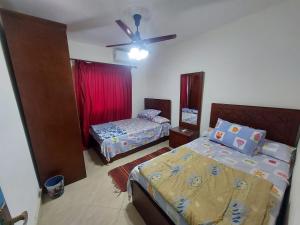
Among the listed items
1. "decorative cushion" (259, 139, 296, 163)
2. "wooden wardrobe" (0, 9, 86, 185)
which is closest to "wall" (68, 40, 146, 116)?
"wooden wardrobe" (0, 9, 86, 185)

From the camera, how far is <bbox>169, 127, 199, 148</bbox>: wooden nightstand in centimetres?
269

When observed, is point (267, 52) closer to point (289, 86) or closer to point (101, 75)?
point (289, 86)

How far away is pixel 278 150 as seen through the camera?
1.67 meters

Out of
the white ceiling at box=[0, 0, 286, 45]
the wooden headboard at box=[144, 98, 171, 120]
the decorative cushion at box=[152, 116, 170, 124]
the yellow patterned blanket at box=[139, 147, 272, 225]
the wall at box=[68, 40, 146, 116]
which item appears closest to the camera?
the yellow patterned blanket at box=[139, 147, 272, 225]

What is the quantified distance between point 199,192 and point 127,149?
1.82 metres

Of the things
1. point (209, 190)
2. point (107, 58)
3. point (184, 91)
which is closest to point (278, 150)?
point (209, 190)

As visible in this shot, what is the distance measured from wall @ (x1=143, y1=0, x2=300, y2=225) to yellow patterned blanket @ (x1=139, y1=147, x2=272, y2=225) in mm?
392

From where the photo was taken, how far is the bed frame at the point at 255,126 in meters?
1.29

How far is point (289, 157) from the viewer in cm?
160

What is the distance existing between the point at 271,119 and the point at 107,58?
3.41 meters

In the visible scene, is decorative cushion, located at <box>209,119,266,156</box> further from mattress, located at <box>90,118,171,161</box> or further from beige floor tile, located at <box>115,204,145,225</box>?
beige floor tile, located at <box>115,204,145,225</box>

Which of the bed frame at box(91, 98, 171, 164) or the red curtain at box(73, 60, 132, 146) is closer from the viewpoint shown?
the bed frame at box(91, 98, 171, 164)

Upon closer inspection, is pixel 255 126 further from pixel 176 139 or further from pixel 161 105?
pixel 161 105

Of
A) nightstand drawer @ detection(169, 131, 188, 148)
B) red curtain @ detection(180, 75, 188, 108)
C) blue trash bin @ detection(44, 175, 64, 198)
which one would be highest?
red curtain @ detection(180, 75, 188, 108)
